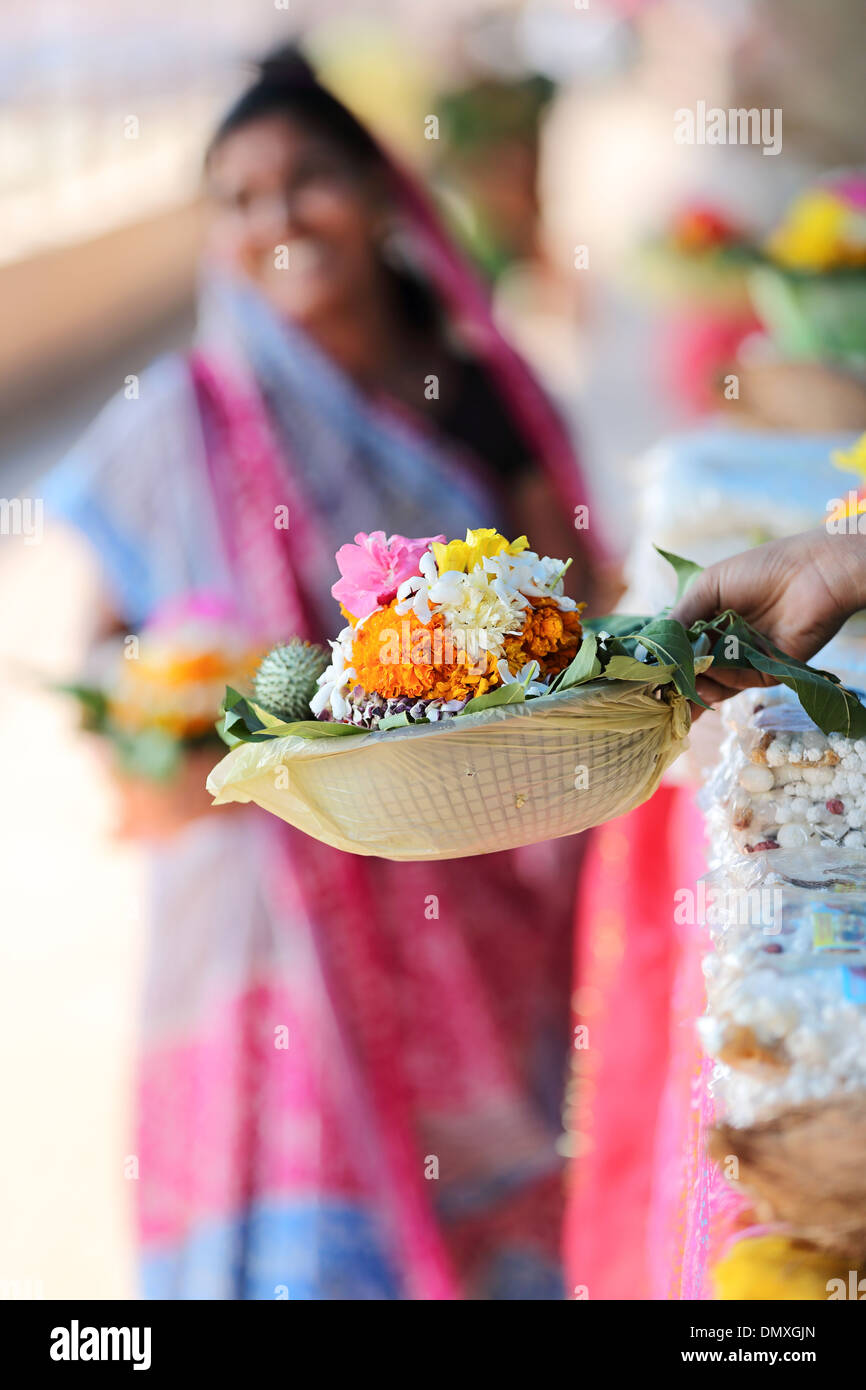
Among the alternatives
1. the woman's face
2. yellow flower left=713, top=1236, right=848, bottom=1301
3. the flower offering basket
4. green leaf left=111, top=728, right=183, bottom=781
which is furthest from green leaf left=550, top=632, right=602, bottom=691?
the woman's face

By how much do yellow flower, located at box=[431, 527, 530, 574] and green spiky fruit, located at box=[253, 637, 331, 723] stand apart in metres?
0.07

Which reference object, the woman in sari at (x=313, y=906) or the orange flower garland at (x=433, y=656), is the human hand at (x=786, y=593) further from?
the woman in sari at (x=313, y=906)

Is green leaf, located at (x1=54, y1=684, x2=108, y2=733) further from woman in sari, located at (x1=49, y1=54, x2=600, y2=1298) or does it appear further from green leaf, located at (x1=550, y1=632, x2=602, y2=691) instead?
green leaf, located at (x1=550, y1=632, x2=602, y2=691)

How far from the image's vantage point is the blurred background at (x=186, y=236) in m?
1.62

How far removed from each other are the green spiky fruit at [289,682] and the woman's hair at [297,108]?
806 mm

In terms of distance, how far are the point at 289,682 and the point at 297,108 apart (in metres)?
0.84

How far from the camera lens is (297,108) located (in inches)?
44.2

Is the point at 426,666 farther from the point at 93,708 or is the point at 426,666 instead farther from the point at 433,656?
the point at 93,708

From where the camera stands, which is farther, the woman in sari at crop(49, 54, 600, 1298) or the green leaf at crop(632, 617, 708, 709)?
the woman in sari at crop(49, 54, 600, 1298)

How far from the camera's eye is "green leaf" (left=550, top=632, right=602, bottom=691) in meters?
0.41

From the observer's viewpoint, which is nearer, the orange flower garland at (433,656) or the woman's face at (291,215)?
the orange flower garland at (433,656)

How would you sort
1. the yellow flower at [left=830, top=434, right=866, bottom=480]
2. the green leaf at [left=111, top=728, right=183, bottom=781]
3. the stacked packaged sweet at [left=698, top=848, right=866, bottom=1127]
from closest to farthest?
the stacked packaged sweet at [left=698, top=848, right=866, bottom=1127], the yellow flower at [left=830, top=434, right=866, bottom=480], the green leaf at [left=111, top=728, right=183, bottom=781]

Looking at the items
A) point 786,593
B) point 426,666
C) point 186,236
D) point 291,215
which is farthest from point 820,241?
point 186,236

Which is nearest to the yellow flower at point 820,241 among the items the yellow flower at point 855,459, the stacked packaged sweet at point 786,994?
the yellow flower at point 855,459
